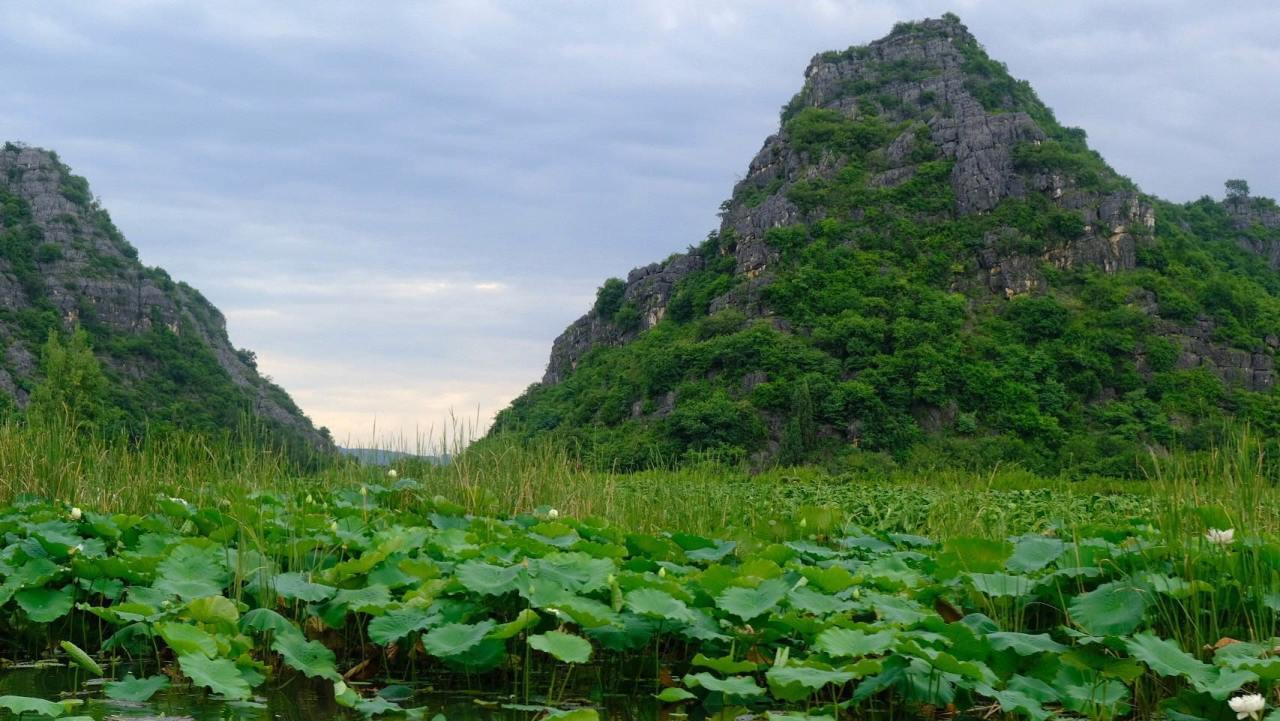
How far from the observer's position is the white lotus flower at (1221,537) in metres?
3.46

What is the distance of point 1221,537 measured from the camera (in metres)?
3.47

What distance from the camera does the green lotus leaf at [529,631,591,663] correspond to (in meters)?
2.92

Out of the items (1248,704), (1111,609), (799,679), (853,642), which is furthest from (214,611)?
(1248,704)

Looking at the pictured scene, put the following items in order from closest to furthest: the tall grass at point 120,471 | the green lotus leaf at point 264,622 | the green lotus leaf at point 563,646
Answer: the green lotus leaf at point 563,646 → the green lotus leaf at point 264,622 → the tall grass at point 120,471

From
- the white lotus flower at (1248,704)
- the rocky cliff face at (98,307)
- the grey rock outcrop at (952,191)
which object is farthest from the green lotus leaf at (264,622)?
the rocky cliff face at (98,307)

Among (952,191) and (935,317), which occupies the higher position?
(952,191)

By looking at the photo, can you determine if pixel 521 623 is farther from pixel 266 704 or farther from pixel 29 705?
pixel 29 705

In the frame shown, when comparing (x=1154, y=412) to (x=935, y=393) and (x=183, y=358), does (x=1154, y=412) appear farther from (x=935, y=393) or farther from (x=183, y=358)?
(x=183, y=358)

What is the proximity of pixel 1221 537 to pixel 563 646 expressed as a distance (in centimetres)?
230

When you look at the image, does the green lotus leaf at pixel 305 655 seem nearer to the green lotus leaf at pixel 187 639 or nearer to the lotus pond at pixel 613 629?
the lotus pond at pixel 613 629

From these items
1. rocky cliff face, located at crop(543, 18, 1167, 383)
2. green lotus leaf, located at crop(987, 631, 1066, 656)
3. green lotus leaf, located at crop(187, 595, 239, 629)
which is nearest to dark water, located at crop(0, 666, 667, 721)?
green lotus leaf, located at crop(187, 595, 239, 629)

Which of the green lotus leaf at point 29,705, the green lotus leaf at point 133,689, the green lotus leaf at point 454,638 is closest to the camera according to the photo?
the green lotus leaf at point 29,705

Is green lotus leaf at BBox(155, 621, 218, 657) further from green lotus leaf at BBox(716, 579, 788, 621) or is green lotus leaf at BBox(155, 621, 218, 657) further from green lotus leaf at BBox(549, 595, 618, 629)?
green lotus leaf at BBox(716, 579, 788, 621)

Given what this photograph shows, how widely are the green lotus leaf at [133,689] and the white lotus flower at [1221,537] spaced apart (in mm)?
3550
